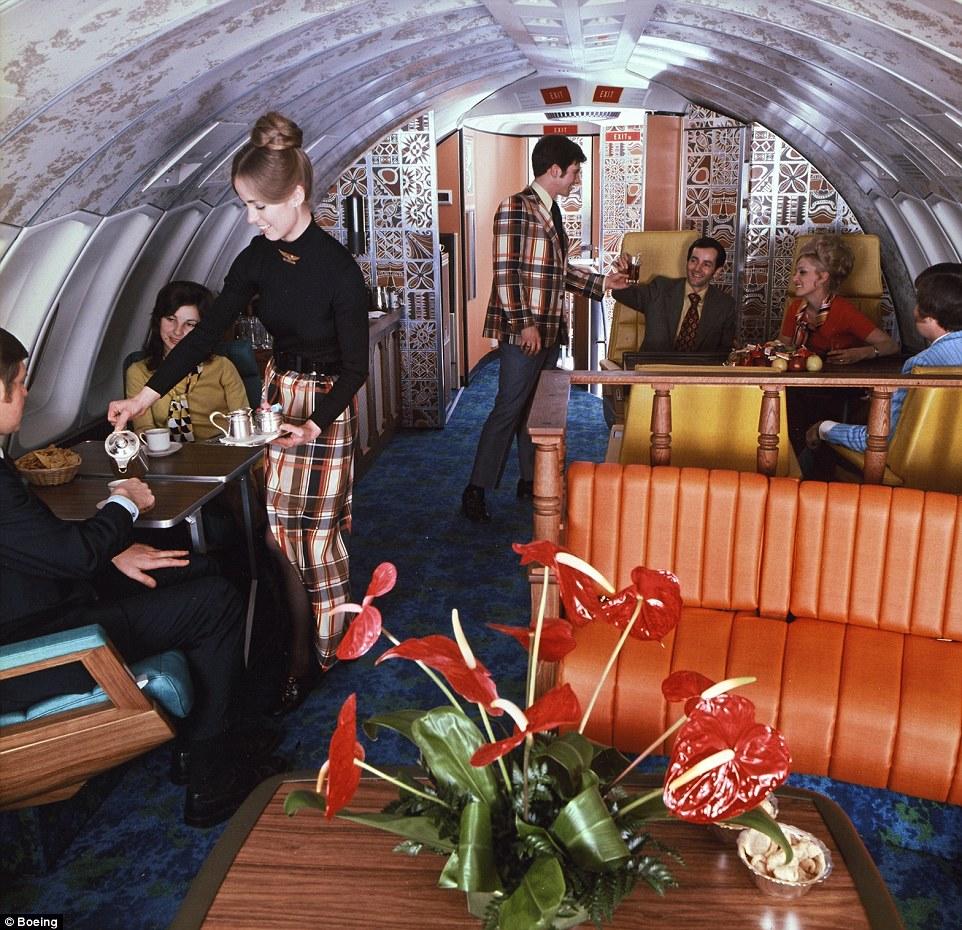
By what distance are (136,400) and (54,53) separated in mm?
994

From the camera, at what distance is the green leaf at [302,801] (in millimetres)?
1454

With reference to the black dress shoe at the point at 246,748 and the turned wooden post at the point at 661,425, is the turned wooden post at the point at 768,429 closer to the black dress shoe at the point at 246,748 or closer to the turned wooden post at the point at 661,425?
the turned wooden post at the point at 661,425

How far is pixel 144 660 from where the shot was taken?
2.50 meters

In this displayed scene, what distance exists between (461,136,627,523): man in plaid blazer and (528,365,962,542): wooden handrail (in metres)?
1.79

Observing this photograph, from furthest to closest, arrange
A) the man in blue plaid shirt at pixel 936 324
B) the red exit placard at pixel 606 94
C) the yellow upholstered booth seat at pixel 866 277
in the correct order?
the red exit placard at pixel 606 94 → the yellow upholstered booth seat at pixel 866 277 → the man in blue plaid shirt at pixel 936 324

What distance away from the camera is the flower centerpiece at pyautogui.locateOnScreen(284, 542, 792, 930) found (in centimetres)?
129

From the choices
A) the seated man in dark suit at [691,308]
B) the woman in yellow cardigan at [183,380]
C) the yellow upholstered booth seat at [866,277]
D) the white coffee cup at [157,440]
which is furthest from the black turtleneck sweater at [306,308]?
the yellow upholstered booth seat at [866,277]

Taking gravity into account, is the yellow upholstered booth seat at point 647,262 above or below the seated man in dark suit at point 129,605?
above

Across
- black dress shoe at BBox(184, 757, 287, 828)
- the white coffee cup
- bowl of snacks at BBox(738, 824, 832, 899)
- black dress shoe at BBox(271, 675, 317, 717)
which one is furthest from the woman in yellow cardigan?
bowl of snacks at BBox(738, 824, 832, 899)

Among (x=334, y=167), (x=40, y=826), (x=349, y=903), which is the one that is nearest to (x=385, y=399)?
(x=334, y=167)

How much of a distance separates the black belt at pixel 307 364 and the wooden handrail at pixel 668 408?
644 millimetres

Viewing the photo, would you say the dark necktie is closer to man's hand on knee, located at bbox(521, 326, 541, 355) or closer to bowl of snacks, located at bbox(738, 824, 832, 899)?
man's hand on knee, located at bbox(521, 326, 541, 355)

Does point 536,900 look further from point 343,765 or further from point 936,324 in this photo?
point 936,324

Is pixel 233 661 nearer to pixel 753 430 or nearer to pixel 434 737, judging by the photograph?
pixel 434 737
